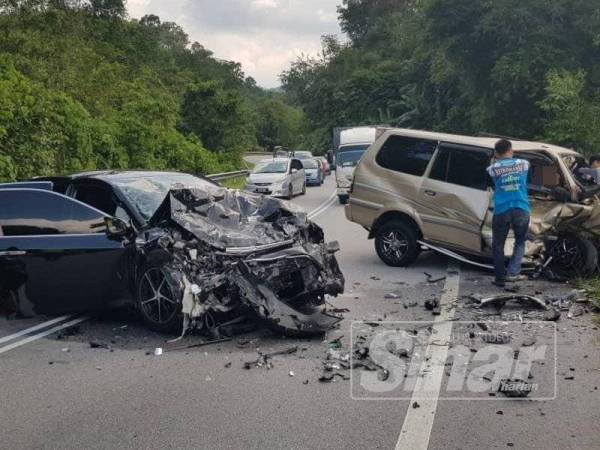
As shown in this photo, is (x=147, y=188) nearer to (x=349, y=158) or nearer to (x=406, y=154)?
(x=406, y=154)

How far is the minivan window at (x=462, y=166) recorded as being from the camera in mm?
9609

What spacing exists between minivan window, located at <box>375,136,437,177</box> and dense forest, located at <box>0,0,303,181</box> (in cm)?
887

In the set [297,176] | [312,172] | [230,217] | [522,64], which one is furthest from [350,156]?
[230,217]

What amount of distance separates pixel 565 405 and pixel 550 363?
92 cm

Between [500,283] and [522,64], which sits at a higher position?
[522,64]

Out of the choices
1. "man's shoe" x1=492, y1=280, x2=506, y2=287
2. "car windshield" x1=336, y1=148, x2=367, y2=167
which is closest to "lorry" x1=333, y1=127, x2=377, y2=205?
"car windshield" x1=336, y1=148, x2=367, y2=167

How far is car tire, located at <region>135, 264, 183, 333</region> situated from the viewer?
21.5 feet

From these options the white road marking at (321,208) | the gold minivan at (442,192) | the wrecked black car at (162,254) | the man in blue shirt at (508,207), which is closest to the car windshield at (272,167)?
the white road marking at (321,208)

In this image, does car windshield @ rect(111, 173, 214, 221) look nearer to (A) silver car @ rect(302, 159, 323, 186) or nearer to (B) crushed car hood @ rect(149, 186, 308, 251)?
(B) crushed car hood @ rect(149, 186, 308, 251)

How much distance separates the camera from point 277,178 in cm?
2420

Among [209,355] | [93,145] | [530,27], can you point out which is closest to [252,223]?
[209,355]

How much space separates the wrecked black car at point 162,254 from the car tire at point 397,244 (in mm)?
2930

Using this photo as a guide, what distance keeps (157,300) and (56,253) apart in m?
1.31

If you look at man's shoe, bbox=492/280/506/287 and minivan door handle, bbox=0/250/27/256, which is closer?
minivan door handle, bbox=0/250/27/256
